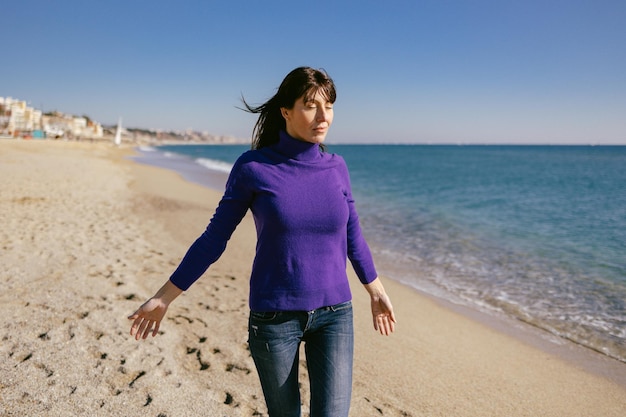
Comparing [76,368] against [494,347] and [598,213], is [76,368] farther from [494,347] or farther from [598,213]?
[598,213]

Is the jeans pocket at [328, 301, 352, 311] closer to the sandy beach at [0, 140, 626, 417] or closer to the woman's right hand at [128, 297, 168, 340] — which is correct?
the woman's right hand at [128, 297, 168, 340]

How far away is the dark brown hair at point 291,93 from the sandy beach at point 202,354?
2.13 metres

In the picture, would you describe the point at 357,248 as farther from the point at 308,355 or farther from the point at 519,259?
the point at 519,259

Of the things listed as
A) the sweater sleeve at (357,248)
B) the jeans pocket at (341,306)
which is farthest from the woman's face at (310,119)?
the jeans pocket at (341,306)

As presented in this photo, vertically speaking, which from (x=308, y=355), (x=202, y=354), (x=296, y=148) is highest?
(x=296, y=148)

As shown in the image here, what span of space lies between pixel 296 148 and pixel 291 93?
22 cm

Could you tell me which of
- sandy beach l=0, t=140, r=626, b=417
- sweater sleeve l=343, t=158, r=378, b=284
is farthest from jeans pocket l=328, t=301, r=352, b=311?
sandy beach l=0, t=140, r=626, b=417

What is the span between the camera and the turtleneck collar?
172cm

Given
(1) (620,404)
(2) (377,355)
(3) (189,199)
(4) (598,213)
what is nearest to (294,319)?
Result: (2) (377,355)

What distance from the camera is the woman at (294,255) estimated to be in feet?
5.36

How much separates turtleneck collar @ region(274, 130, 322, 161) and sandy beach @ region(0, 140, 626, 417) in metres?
2.15

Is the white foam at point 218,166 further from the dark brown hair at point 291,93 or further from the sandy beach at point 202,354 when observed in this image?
the dark brown hair at point 291,93

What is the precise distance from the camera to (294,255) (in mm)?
1634

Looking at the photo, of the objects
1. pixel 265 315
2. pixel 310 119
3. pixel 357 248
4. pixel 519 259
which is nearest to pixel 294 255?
pixel 265 315
